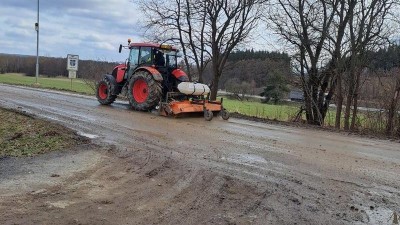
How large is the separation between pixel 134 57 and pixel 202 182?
11.1 metres

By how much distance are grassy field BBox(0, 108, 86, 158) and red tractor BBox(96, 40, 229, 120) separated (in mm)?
4363

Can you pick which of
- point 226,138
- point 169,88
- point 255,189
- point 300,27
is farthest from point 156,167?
point 300,27

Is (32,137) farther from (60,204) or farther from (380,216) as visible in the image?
(380,216)

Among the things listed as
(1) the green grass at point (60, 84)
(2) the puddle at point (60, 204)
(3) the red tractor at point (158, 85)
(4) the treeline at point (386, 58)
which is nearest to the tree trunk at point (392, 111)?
(4) the treeline at point (386, 58)

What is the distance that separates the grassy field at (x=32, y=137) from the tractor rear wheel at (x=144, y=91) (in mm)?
4276

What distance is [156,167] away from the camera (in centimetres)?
740

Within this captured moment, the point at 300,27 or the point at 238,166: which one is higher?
the point at 300,27

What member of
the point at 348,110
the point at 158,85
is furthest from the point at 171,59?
the point at 348,110

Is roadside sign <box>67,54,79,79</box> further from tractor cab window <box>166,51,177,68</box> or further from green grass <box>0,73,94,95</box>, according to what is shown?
tractor cab window <box>166,51,177,68</box>

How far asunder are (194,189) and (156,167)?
140cm

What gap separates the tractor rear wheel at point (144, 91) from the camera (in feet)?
50.7

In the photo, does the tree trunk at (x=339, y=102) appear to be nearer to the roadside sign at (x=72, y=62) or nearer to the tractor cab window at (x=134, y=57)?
the tractor cab window at (x=134, y=57)

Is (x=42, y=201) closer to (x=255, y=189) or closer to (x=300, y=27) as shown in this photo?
(x=255, y=189)

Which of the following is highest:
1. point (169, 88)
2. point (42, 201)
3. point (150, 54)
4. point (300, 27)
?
point (300, 27)
